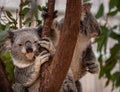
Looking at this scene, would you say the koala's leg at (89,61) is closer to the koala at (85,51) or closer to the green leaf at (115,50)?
the koala at (85,51)

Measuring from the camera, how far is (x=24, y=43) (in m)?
1.77

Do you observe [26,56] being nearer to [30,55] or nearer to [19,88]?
[30,55]

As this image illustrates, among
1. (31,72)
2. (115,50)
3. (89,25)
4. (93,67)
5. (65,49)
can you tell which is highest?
(115,50)

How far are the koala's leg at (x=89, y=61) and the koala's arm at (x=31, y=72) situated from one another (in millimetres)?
438

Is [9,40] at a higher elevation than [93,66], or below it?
higher

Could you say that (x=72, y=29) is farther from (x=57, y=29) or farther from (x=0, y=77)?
(x=57, y=29)

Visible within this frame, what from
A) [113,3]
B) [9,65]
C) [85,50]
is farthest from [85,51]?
[113,3]

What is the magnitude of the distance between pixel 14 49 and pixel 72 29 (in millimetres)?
840

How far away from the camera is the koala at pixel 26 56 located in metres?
1.60

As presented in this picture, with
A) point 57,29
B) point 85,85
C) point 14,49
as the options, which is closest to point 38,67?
point 57,29

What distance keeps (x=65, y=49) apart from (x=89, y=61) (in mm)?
990

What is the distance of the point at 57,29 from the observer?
64.2 inches

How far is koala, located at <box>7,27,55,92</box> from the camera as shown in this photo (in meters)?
1.60

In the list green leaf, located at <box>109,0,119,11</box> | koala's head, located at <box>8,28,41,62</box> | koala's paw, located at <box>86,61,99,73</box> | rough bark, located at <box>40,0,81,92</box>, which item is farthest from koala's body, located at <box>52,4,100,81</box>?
green leaf, located at <box>109,0,119,11</box>
